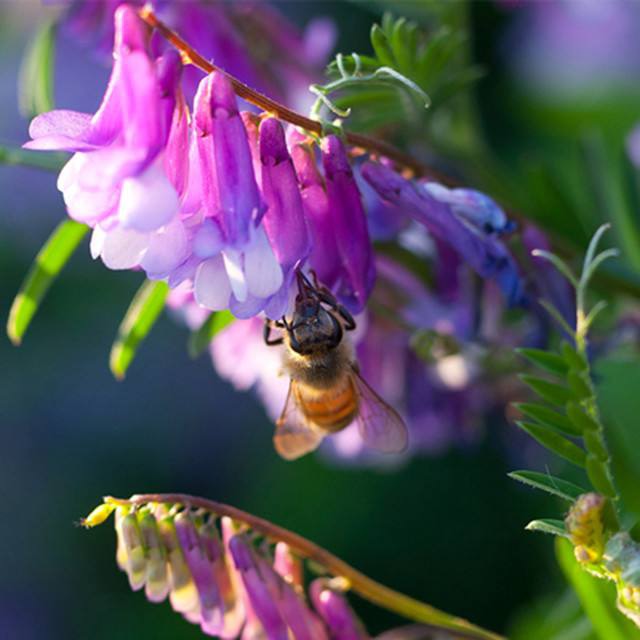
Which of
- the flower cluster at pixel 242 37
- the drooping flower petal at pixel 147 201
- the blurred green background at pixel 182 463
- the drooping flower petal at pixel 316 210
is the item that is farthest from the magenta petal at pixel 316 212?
the blurred green background at pixel 182 463

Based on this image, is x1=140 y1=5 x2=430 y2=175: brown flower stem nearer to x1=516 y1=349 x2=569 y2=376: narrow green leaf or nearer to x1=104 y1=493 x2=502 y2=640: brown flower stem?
x1=516 y1=349 x2=569 y2=376: narrow green leaf

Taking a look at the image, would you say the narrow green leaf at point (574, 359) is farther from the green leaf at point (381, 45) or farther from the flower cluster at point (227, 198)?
the green leaf at point (381, 45)

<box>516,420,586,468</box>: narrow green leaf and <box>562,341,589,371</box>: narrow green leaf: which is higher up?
<box>562,341,589,371</box>: narrow green leaf

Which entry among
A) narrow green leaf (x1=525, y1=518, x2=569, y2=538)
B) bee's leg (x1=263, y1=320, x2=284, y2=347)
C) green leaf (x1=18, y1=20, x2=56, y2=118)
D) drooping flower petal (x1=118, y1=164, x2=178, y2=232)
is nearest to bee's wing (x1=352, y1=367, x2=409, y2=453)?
bee's leg (x1=263, y1=320, x2=284, y2=347)

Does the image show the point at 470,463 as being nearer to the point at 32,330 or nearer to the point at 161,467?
the point at 161,467

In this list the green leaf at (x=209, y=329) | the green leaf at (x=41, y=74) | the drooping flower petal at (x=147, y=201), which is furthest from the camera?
the green leaf at (x=41, y=74)

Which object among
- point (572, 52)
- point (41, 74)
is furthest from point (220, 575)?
point (572, 52)

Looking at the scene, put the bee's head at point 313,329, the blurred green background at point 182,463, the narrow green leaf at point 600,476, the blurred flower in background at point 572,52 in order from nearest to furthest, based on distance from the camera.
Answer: the narrow green leaf at point 600,476 < the bee's head at point 313,329 < the blurred green background at point 182,463 < the blurred flower in background at point 572,52
